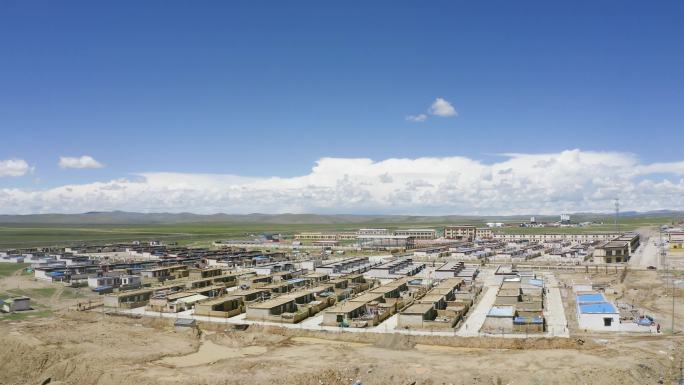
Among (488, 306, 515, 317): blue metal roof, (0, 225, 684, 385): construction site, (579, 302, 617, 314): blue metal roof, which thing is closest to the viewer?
(0, 225, 684, 385): construction site

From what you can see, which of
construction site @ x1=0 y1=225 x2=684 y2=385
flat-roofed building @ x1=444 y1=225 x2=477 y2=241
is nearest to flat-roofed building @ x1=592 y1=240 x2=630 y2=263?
construction site @ x1=0 y1=225 x2=684 y2=385

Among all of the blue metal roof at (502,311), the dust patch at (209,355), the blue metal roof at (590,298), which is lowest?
the dust patch at (209,355)

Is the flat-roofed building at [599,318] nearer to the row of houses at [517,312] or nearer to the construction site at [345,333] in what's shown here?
the construction site at [345,333]

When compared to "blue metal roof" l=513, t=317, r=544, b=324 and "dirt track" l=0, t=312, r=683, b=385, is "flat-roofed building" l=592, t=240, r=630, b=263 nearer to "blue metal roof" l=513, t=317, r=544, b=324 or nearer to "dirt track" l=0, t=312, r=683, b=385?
"blue metal roof" l=513, t=317, r=544, b=324

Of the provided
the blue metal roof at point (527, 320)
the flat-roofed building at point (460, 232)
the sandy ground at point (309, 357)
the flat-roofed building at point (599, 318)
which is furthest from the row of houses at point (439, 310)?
the flat-roofed building at point (460, 232)

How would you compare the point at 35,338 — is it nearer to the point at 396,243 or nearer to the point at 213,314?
the point at 213,314

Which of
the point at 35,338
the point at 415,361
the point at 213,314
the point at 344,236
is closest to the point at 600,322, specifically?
the point at 415,361

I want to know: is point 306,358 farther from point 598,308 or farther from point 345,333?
point 598,308
